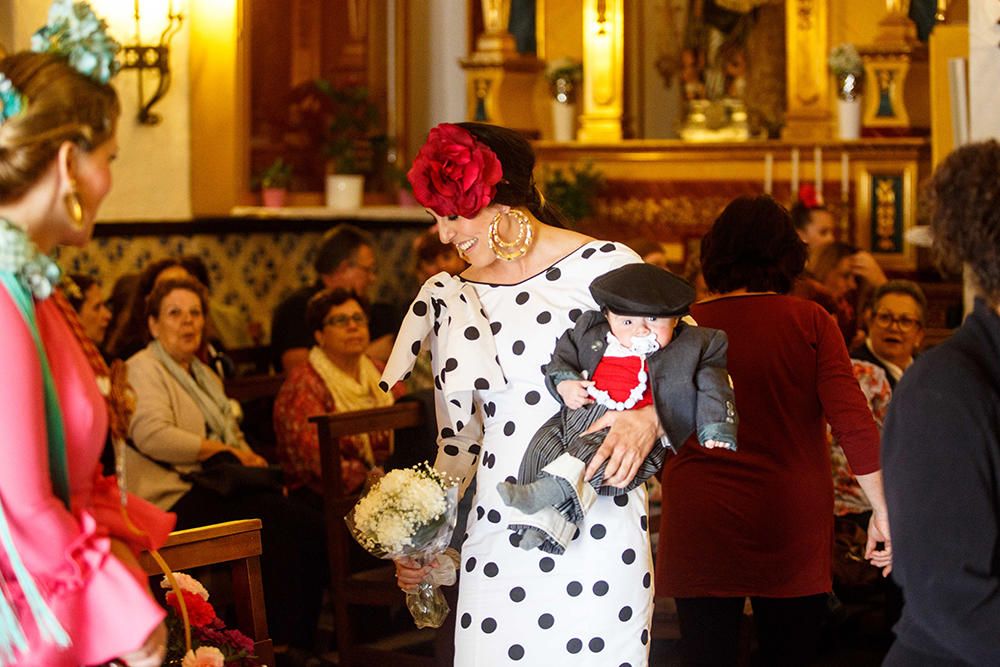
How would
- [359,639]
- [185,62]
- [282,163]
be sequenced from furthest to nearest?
[282,163]
[185,62]
[359,639]

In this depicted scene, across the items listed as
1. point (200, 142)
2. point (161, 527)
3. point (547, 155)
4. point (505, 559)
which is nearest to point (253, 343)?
point (200, 142)

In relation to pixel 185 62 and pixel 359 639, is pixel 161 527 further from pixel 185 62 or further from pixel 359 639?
pixel 185 62

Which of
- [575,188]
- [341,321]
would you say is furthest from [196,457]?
[575,188]

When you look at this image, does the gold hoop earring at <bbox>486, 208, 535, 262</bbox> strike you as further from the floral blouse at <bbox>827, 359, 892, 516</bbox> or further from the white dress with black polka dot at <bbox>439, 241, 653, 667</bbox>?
the floral blouse at <bbox>827, 359, 892, 516</bbox>

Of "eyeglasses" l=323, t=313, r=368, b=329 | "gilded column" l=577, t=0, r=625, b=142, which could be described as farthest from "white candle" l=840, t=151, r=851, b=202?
"eyeglasses" l=323, t=313, r=368, b=329

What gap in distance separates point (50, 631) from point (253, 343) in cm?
609

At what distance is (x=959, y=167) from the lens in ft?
6.82

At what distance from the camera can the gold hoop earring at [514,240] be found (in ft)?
9.96

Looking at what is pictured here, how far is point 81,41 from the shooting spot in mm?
2100

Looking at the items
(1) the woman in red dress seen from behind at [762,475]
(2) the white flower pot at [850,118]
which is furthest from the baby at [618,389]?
(2) the white flower pot at [850,118]

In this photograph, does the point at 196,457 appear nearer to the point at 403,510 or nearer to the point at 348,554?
the point at 348,554

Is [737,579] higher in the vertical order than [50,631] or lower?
lower

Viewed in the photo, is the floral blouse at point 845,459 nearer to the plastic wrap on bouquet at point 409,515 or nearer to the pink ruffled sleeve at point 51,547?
the plastic wrap on bouquet at point 409,515

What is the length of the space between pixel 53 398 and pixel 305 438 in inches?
136
